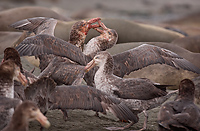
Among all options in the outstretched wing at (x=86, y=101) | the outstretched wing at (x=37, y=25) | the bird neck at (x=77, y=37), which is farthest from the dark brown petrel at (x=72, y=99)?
the outstretched wing at (x=37, y=25)

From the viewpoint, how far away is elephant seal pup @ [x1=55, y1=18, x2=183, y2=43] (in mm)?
7984

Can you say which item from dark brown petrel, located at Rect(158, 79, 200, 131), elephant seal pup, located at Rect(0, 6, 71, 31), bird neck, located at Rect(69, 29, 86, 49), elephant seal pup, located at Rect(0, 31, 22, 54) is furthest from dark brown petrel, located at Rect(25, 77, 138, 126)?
elephant seal pup, located at Rect(0, 6, 71, 31)

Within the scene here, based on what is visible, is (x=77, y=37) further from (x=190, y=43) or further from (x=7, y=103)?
(x=190, y=43)

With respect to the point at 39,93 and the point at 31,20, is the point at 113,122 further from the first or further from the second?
the point at 31,20

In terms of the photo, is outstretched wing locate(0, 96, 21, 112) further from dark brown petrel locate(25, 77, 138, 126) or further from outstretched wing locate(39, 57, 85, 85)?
outstretched wing locate(39, 57, 85, 85)

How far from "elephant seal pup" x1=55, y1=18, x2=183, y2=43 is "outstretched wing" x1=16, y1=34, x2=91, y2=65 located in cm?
292

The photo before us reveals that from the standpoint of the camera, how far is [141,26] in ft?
30.1

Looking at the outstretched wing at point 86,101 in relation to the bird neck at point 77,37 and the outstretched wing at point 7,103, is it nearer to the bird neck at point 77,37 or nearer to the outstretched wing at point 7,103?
the outstretched wing at point 7,103

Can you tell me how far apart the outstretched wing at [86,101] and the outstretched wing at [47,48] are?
0.84 m

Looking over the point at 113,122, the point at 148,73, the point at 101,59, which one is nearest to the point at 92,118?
the point at 113,122

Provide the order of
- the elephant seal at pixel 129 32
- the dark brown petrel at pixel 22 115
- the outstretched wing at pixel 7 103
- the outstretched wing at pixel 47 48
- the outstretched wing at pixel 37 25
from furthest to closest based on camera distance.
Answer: the elephant seal at pixel 129 32 → the outstretched wing at pixel 37 25 → the outstretched wing at pixel 47 48 → the outstretched wing at pixel 7 103 → the dark brown petrel at pixel 22 115

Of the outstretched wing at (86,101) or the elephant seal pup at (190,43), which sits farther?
the elephant seal pup at (190,43)

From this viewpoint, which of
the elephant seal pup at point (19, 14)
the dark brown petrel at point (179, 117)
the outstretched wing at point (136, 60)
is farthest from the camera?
the elephant seal pup at point (19, 14)

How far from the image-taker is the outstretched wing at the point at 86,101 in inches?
155
